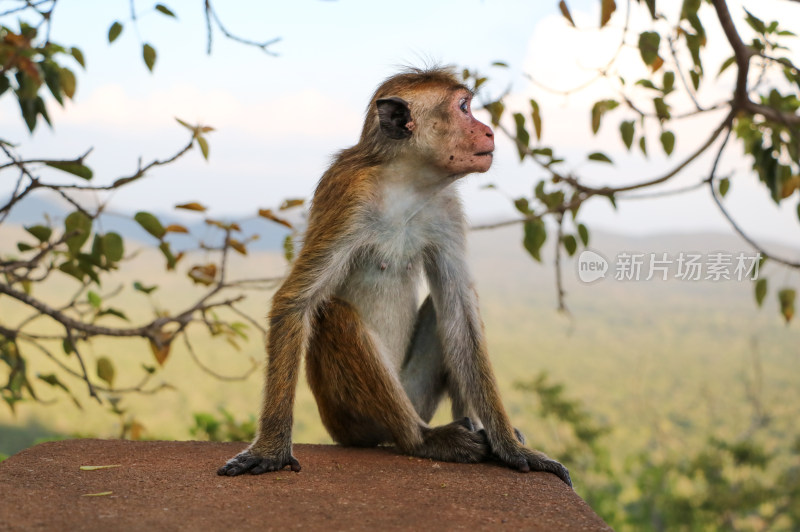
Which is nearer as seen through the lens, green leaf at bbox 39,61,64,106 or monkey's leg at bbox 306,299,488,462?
monkey's leg at bbox 306,299,488,462

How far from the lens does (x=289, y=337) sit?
4082mm

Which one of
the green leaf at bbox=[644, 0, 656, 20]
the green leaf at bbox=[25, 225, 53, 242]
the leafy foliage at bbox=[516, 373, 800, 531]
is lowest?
the leafy foliage at bbox=[516, 373, 800, 531]

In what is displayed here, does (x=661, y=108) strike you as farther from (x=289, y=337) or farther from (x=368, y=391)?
(x=289, y=337)

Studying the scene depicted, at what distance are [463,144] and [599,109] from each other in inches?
50.5

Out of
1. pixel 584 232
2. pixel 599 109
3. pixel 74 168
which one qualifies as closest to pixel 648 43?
pixel 599 109

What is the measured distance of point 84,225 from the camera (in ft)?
15.7

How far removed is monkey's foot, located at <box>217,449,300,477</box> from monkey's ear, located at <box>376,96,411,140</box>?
1.69 metres

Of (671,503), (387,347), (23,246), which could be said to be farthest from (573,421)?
(23,246)

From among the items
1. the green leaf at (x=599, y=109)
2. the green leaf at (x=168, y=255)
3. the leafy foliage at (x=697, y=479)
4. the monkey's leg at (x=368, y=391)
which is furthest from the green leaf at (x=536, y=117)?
the leafy foliage at (x=697, y=479)

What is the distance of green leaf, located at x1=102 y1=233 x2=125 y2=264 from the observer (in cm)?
480

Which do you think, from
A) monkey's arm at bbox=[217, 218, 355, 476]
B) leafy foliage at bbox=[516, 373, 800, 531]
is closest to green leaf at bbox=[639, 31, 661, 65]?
monkey's arm at bbox=[217, 218, 355, 476]

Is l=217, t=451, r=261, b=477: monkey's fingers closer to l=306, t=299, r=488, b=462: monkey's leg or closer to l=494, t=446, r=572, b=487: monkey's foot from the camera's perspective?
l=306, t=299, r=488, b=462: monkey's leg

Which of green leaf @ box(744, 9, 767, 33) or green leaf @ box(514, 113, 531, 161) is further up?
green leaf @ box(744, 9, 767, 33)

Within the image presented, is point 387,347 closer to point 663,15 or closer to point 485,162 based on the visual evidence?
point 485,162
